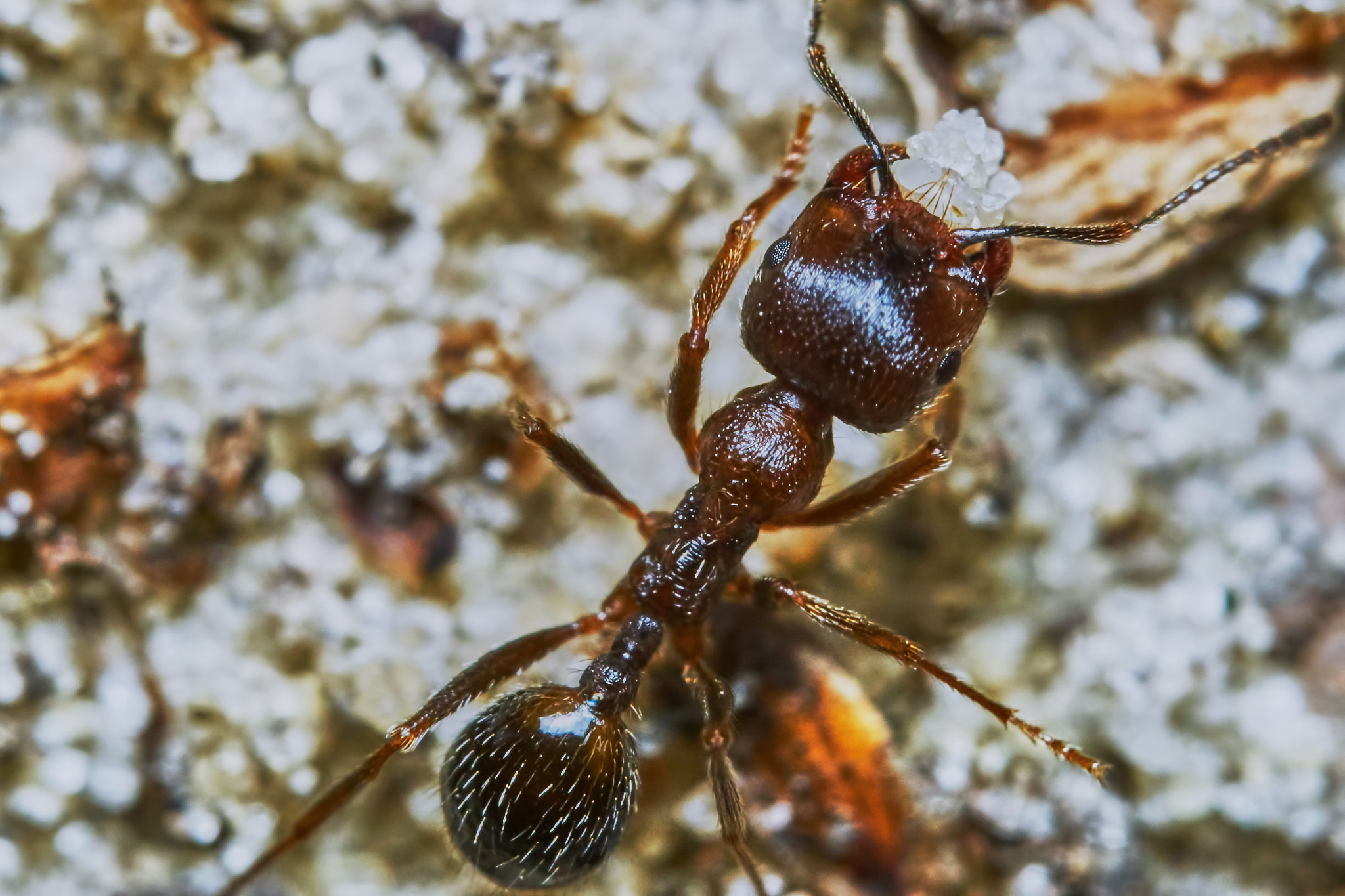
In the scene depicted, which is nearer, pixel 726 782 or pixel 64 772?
pixel 726 782

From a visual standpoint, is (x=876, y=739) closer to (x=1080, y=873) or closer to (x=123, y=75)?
(x=1080, y=873)

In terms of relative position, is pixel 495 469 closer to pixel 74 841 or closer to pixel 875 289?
pixel 875 289

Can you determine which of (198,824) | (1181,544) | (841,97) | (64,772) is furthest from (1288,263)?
(64,772)

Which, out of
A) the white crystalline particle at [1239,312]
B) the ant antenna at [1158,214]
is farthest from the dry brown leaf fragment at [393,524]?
the white crystalline particle at [1239,312]

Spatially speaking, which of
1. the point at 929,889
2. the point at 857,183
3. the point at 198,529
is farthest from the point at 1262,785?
the point at 198,529

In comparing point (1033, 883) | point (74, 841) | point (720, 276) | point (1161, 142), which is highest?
point (1161, 142)

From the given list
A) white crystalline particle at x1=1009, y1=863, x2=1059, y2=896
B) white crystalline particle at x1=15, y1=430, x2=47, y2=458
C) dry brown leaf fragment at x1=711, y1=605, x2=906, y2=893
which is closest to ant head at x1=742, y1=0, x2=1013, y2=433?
dry brown leaf fragment at x1=711, y1=605, x2=906, y2=893
